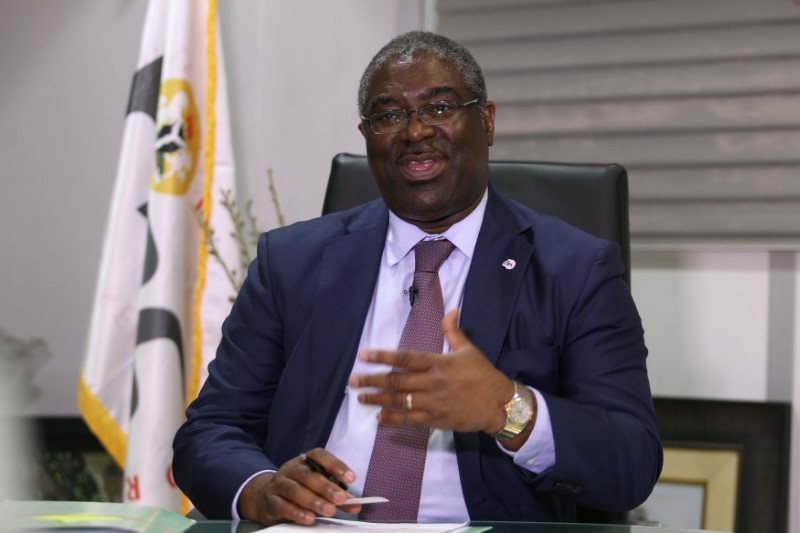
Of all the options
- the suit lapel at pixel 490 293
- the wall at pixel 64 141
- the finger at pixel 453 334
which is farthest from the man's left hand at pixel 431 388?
the wall at pixel 64 141

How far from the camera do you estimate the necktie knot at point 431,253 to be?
182 centimetres

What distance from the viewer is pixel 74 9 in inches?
134

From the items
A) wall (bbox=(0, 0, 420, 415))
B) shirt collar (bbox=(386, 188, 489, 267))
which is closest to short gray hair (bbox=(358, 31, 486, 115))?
shirt collar (bbox=(386, 188, 489, 267))

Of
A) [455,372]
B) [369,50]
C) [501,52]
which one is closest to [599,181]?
[455,372]

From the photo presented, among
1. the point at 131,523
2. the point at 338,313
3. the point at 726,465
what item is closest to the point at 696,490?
the point at 726,465

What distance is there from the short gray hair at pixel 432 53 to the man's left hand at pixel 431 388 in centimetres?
64

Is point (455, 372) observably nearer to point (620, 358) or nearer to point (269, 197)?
point (620, 358)

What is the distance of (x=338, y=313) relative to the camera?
71.1 inches

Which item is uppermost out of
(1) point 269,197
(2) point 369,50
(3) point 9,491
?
(2) point 369,50

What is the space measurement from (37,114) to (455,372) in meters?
2.52

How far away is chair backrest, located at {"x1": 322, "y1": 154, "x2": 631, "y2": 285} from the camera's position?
1.96 m

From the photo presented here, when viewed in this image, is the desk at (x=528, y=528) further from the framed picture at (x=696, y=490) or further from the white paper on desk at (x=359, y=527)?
the framed picture at (x=696, y=490)

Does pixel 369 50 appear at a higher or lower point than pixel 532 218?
higher

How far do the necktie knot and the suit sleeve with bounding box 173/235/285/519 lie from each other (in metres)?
0.29
